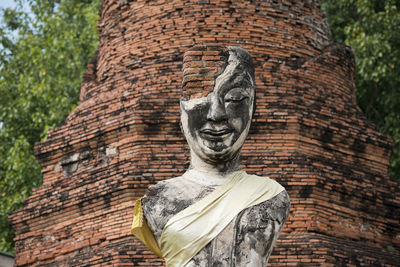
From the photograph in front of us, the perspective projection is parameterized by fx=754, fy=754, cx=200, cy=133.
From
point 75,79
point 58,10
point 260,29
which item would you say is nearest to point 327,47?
point 260,29

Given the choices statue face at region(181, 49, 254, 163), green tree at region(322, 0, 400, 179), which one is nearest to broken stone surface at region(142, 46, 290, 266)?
statue face at region(181, 49, 254, 163)

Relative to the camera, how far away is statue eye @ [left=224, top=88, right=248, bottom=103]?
4.05 meters

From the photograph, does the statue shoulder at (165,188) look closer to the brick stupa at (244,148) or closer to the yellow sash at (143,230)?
the yellow sash at (143,230)

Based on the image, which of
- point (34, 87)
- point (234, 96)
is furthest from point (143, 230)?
point (34, 87)

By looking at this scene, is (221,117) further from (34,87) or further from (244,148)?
(34,87)

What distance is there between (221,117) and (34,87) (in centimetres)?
1133

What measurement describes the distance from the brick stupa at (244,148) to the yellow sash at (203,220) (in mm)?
3093

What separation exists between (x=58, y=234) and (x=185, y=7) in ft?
9.22

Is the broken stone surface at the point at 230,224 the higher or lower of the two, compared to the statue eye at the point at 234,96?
lower

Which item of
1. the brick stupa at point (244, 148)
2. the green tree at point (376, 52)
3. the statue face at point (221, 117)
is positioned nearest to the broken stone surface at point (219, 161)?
the statue face at point (221, 117)

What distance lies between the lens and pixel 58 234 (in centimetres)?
775

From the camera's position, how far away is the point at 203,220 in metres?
3.75

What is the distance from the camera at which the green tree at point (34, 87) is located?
1384 centimetres

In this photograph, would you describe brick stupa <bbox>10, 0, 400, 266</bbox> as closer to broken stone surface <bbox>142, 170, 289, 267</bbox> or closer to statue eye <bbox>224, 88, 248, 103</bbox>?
broken stone surface <bbox>142, 170, 289, 267</bbox>
